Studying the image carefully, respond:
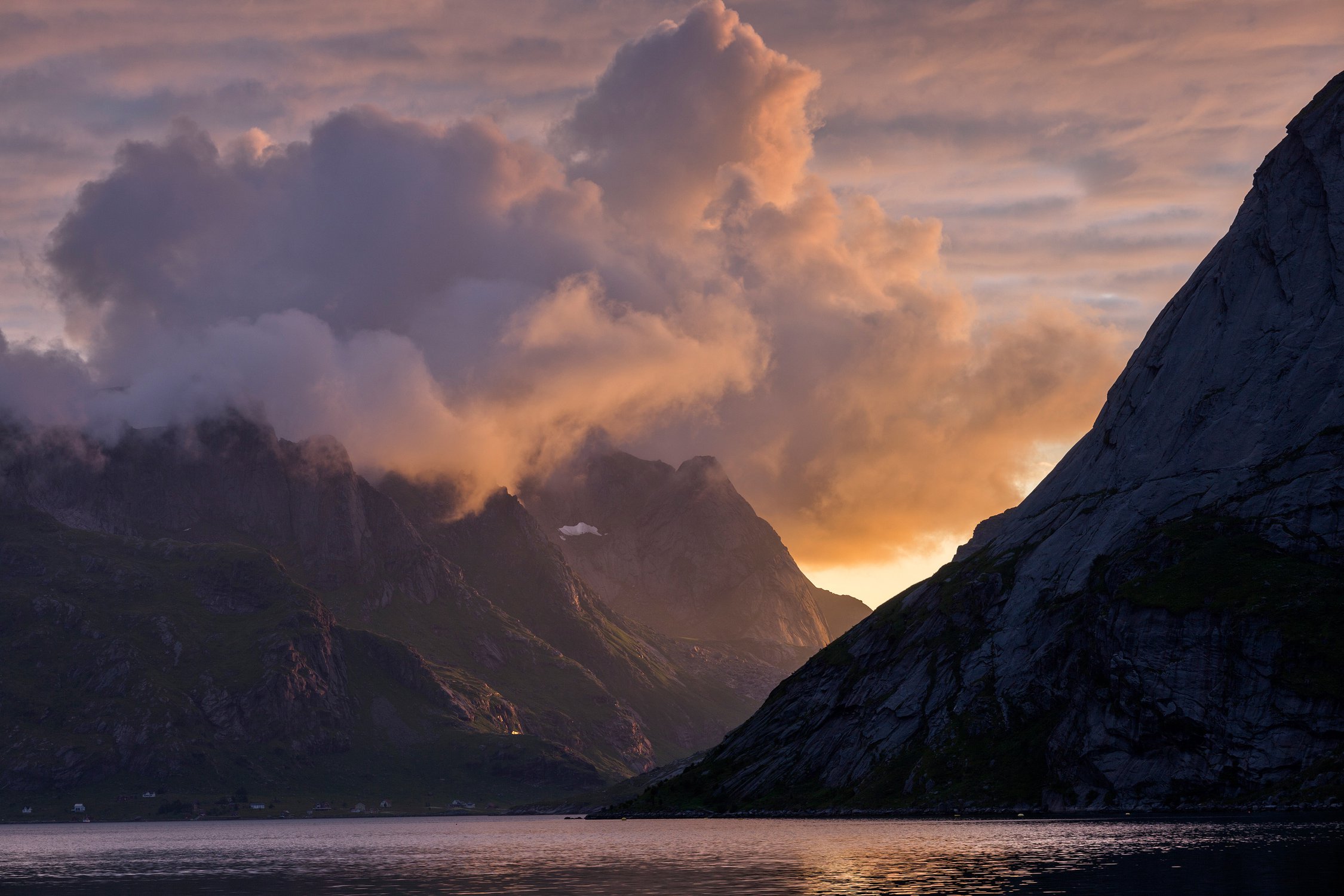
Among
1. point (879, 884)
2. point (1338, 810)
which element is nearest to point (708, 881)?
point (879, 884)

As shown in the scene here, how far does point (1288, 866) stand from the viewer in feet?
368

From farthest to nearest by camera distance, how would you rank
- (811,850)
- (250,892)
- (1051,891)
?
(811,850)
(250,892)
(1051,891)

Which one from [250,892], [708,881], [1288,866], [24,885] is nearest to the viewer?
[1288,866]

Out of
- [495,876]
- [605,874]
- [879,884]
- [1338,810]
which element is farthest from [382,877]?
[1338,810]

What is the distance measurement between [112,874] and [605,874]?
259 feet

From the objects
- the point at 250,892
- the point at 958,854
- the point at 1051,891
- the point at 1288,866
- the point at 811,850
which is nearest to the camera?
the point at 1051,891

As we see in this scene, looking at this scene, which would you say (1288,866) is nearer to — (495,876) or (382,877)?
(495,876)

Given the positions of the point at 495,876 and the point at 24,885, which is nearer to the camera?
the point at 495,876

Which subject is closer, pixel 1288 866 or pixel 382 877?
pixel 1288 866

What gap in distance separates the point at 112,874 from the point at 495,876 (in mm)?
65681

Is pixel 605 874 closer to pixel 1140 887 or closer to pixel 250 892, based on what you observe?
pixel 250 892

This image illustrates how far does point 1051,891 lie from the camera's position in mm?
104312

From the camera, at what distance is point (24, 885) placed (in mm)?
161625

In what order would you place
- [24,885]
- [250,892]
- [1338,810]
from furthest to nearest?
[1338,810]
[24,885]
[250,892]
